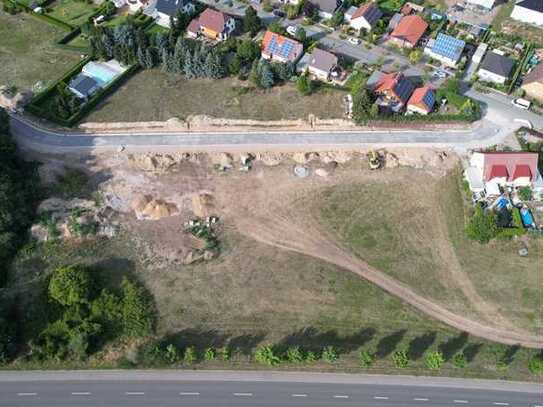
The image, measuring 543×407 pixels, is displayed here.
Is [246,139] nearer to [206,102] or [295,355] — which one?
[206,102]

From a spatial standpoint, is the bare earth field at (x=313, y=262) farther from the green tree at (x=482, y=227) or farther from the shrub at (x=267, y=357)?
the shrub at (x=267, y=357)

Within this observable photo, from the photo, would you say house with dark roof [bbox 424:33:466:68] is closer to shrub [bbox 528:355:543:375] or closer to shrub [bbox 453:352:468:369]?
shrub [bbox 528:355:543:375]

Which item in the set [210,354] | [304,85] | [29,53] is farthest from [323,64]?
[29,53]

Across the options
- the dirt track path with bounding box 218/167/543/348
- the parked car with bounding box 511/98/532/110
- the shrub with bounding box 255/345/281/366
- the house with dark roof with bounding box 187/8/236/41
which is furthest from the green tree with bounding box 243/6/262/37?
the shrub with bounding box 255/345/281/366

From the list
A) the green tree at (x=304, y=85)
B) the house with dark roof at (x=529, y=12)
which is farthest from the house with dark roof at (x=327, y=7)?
the house with dark roof at (x=529, y=12)

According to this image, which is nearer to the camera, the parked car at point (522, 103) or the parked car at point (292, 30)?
the parked car at point (522, 103)

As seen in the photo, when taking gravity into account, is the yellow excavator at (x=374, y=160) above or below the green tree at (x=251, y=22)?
below
